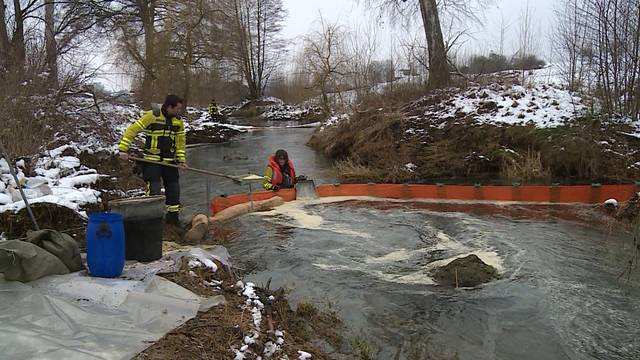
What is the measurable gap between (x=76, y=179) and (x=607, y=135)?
34.9ft

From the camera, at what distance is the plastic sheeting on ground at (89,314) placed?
305 cm

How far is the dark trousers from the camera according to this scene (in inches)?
282

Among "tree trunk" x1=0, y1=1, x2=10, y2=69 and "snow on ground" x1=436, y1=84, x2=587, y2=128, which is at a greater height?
"tree trunk" x1=0, y1=1, x2=10, y2=69

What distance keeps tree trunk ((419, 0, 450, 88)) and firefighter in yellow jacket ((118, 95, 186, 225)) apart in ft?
38.2

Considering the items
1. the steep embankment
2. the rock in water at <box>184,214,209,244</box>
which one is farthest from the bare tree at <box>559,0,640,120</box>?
the rock in water at <box>184,214,209,244</box>

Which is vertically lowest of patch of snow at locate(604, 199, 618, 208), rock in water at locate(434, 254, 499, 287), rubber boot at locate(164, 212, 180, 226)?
rock in water at locate(434, 254, 499, 287)

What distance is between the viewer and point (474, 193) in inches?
383

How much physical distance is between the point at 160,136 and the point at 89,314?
13.1 ft

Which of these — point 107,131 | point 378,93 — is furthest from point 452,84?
point 107,131

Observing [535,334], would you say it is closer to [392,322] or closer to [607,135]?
[392,322]

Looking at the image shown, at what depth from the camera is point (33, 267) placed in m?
3.81

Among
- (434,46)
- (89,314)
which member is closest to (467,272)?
(89,314)

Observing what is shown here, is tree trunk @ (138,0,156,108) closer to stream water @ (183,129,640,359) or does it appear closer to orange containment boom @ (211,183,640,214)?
orange containment boom @ (211,183,640,214)

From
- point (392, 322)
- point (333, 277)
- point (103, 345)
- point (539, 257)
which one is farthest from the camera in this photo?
point (539, 257)
